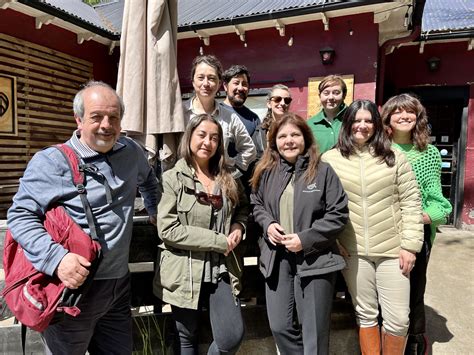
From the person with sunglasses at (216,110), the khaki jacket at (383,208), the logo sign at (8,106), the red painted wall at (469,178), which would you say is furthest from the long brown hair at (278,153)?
the red painted wall at (469,178)

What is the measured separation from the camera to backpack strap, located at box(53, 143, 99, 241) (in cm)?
169

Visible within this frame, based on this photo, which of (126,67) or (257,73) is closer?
(126,67)

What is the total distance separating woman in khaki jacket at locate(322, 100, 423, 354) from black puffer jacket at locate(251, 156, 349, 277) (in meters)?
0.20

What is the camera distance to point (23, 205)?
1.63 m

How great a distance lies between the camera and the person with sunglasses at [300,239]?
2.13 meters

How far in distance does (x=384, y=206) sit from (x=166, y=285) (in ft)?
4.69

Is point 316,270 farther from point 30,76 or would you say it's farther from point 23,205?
point 30,76

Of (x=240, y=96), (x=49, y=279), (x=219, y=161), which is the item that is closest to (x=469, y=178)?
(x=240, y=96)

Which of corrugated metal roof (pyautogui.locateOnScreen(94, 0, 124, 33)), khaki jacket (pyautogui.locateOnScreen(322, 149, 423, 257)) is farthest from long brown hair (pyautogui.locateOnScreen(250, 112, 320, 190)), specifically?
corrugated metal roof (pyautogui.locateOnScreen(94, 0, 124, 33))

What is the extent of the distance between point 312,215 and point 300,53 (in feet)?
17.0

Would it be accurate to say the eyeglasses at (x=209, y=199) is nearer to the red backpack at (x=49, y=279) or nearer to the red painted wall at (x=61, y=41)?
the red backpack at (x=49, y=279)

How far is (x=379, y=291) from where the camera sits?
2.36m

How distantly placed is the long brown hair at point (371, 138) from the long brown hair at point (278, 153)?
249 mm

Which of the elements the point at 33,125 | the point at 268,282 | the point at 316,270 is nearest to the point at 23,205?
the point at 268,282
